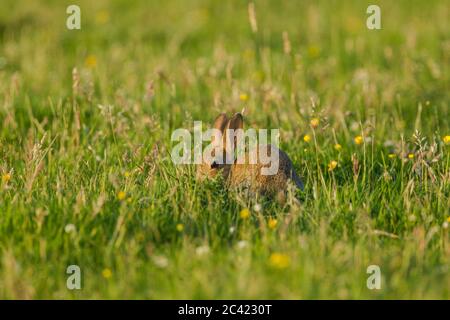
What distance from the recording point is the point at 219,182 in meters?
4.25

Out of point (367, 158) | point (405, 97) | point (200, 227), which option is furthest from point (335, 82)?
point (200, 227)

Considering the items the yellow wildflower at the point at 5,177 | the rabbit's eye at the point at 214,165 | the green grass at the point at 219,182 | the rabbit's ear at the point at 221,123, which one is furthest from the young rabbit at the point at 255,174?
the yellow wildflower at the point at 5,177

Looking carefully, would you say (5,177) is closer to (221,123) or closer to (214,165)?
(214,165)

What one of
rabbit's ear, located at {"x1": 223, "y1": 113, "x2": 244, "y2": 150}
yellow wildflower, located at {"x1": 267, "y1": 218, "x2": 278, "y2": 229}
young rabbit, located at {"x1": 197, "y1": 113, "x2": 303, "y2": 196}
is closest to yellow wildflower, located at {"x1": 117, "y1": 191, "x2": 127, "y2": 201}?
young rabbit, located at {"x1": 197, "y1": 113, "x2": 303, "y2": 196}

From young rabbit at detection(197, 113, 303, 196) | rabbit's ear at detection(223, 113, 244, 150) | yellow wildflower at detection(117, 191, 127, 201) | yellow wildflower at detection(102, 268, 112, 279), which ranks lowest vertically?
yellow wildflower at detection(102, 268, 112, 279)

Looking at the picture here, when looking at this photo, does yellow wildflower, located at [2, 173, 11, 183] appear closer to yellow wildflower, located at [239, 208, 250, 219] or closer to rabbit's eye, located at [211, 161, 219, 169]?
rabbit's eye, located at [211, 161, 219, 169]

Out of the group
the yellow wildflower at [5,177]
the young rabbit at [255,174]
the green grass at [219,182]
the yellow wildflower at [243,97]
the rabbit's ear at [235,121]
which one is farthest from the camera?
the yellow wildflower at [243,97]

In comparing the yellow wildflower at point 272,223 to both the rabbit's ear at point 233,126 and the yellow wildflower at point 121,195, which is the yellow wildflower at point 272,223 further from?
the rabbit's ear at point 233,126

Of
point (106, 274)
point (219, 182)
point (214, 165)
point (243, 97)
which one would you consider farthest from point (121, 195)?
point (243, 97)

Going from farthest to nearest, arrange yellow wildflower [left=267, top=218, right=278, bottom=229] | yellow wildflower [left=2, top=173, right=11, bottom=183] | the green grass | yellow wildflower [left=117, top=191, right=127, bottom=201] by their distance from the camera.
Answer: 1. yellow wildflower [left=2, top=173, right=11, bottom=183]
2. yellow wildflower [left=117, top=191, right=127, bottom=201]
3. yellow wildflower [left=267, top=218, right=278, bottom=229]
4. the green grass

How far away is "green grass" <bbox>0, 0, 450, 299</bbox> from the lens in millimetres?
3346

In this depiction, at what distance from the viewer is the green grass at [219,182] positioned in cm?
335

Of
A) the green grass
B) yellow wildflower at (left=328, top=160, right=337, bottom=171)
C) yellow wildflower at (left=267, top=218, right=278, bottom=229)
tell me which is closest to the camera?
the green grass

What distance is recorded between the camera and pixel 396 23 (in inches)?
341
